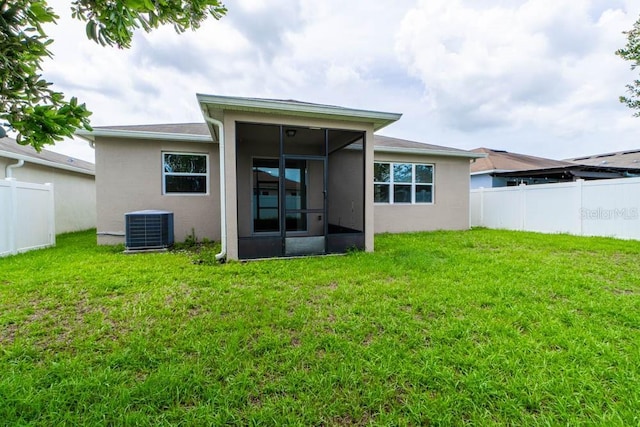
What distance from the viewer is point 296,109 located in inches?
213

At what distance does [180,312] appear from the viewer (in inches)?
126

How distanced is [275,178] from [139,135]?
3741mm

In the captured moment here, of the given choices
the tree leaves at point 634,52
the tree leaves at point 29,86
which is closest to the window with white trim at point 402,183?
the tree leaves at point 634,52

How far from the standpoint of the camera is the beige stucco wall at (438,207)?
382 inches

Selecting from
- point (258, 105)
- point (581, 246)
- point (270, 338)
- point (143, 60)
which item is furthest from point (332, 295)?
point (143, 60)

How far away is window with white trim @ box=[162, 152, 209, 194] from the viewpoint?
779cm

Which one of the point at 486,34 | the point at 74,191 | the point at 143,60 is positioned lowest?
the point at 74,191

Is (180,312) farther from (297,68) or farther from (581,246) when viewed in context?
(297,68)

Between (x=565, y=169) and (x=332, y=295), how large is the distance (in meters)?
12.0

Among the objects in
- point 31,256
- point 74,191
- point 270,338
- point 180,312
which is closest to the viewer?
point 270,338

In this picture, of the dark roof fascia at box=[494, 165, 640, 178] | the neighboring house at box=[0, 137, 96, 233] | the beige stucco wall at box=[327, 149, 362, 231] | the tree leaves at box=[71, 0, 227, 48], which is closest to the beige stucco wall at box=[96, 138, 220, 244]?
the neighboring house at box=[0, 137, 96, 233]

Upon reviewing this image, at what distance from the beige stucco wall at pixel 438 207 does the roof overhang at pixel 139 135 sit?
18.8 feet

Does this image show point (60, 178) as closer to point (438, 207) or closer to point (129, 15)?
point (129, 15)

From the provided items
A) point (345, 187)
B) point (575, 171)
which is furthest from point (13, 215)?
point (575, 171)
